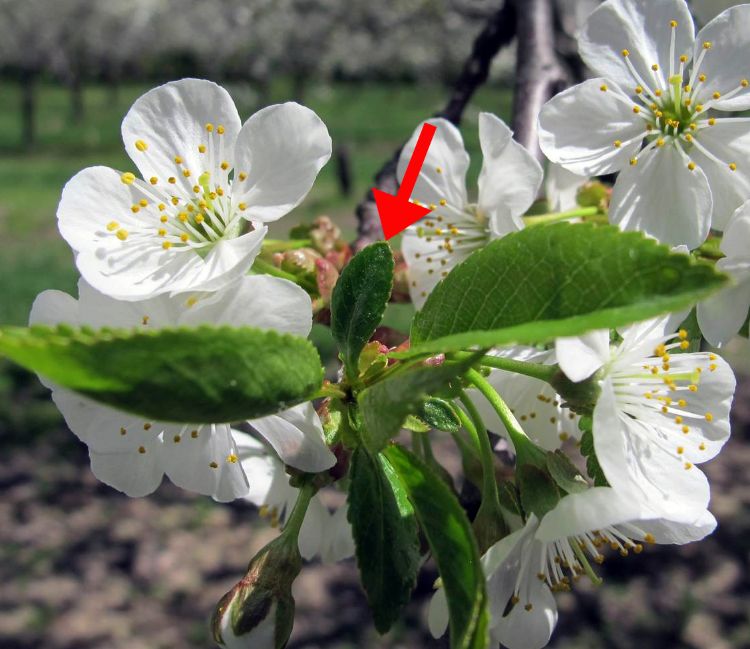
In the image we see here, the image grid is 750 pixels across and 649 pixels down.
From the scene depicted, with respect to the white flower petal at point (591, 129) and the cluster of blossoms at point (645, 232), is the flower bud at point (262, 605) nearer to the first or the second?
the cluster of blossoms at point (645, 232)

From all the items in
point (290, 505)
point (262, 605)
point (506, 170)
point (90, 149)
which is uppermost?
point (506, 170)

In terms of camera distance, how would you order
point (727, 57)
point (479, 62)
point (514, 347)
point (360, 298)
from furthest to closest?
point (479, 62), point (727, 57), point (514, 347), point (360, 298)

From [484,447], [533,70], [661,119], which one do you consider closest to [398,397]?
[484,447]

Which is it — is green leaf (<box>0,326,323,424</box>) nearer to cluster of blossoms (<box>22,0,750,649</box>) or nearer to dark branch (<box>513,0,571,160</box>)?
cluster of blossoms (<box>22,0,750,649</box>)

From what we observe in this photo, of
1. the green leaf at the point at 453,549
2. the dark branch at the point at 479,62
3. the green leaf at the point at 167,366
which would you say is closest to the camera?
the green leaf at the point at 167,366

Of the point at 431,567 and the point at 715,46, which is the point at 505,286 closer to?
the point at 715,46

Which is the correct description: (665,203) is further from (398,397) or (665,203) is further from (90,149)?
(90,149)

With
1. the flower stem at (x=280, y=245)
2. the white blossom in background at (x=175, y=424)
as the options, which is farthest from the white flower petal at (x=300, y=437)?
the flower stem at (x=280, y=245)


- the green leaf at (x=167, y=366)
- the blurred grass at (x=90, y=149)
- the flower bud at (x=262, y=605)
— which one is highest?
the green leaf at (x=167, y=366)

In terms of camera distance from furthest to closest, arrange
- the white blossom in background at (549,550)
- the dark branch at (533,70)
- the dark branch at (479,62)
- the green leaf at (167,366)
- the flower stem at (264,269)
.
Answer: the dark branch at (479,62)
the dark branch at (533,70)
the flower stem at (264,269)
the white blossom in background at (549,550)
the green leaf at (167,366)
